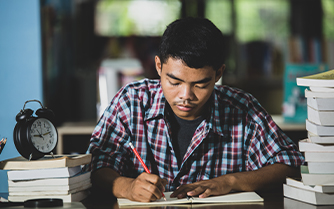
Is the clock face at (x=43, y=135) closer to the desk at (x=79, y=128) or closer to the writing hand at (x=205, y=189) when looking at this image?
the writing hand at (x=205, y=189)

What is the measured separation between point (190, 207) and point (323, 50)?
8.43 feet

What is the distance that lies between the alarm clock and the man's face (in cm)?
44

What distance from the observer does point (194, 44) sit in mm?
1510

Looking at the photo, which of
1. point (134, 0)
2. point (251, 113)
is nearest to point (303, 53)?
point (134, 0)

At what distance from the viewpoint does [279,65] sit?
340 centimetres

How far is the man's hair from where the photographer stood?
1481mm

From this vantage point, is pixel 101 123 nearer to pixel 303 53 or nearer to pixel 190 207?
pixel 190 207

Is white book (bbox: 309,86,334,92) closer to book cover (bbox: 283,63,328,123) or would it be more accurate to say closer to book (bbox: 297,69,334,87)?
book (bbox: 297,69,334,87)

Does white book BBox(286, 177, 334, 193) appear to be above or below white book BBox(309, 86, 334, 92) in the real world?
below

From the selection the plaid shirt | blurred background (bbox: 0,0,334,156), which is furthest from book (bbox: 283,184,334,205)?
blurred background (bbox: 0,0,334,156)

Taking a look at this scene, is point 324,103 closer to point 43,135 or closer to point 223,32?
point 43,135

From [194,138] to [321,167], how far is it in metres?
0.58

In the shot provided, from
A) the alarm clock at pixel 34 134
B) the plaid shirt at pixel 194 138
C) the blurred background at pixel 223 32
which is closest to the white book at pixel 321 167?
the plaid shirt at pixel 194 138

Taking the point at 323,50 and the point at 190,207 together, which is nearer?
the point at 190,207
